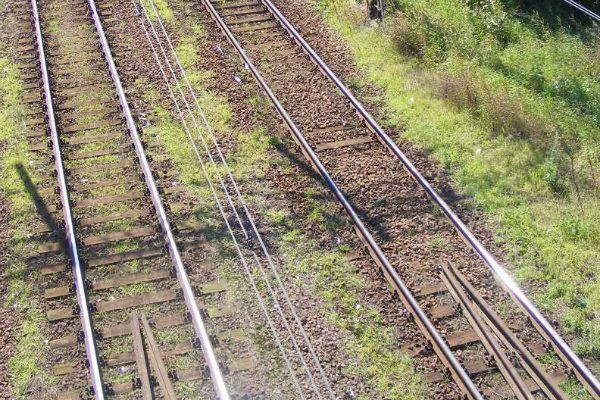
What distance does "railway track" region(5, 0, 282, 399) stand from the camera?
306 inches

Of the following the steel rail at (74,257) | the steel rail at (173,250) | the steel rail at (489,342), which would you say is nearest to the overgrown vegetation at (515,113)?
the steel rail at (489,342)

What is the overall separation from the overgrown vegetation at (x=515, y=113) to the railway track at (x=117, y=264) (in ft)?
12.7

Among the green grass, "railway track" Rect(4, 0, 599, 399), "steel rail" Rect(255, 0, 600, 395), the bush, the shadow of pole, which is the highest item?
the bush

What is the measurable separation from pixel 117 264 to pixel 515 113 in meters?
6.83

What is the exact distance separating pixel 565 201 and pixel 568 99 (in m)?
3.38

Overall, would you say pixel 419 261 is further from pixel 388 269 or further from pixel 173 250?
pixel 173 250

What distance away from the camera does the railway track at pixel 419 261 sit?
7.68 meters

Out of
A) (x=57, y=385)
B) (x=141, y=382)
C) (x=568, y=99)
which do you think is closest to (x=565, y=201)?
(x=568, y=99)

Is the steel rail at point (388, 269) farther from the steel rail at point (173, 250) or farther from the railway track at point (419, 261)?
the steel rail at point (173, 250)

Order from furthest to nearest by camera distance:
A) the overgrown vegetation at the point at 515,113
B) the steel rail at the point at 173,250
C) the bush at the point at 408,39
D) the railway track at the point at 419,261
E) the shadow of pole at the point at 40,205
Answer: the bush at the point at 408,39
the shadow of pole at the point at 40,205
the overgrown vegetation at the point at 515,113
the railway track at the point at 419,261
the steel rail at the point at 173,250

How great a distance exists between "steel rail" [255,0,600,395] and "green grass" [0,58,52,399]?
5.25 metres

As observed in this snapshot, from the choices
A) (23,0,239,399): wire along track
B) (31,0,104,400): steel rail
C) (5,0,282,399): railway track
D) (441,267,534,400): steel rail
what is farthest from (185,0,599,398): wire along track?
(31,0,104,400): steel rail

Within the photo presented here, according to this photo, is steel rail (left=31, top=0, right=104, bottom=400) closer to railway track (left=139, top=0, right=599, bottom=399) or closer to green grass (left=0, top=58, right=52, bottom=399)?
green grass (left=0, top=58, right=52, bottom=399)

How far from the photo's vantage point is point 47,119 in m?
12.2
